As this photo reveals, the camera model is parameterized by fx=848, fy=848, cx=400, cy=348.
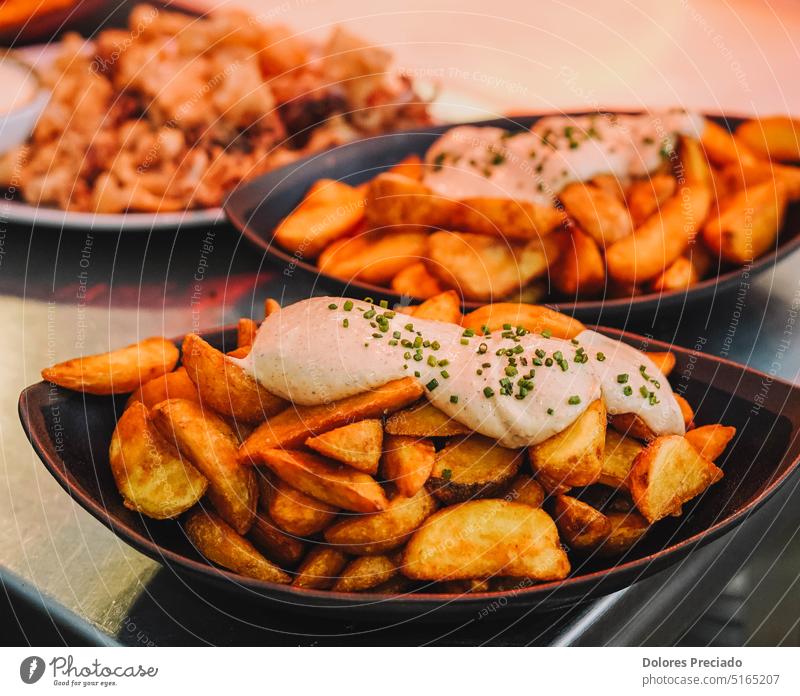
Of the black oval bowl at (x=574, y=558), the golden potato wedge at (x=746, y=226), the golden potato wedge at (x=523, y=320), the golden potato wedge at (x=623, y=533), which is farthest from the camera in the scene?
the golden potato wedge at (x=746, y=226)

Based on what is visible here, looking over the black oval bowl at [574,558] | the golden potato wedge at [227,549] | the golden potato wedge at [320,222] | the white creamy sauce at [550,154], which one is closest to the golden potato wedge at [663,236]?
the white creamy sauce at [550,154]

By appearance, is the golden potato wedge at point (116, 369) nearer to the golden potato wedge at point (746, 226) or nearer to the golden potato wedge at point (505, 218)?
the golden potato wedge at point (505, 218)

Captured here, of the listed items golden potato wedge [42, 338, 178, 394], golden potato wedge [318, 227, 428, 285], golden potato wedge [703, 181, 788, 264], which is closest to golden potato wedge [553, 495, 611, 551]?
golden potato wedge [42, 338, 178, 394]

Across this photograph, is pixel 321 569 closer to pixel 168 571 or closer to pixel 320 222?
pixel 168 571

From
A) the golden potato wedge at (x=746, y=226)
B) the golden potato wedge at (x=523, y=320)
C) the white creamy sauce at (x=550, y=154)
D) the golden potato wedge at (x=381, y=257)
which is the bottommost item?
the golden potato wedge at (x=523, y=320)

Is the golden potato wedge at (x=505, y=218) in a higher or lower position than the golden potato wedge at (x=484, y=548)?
higher
